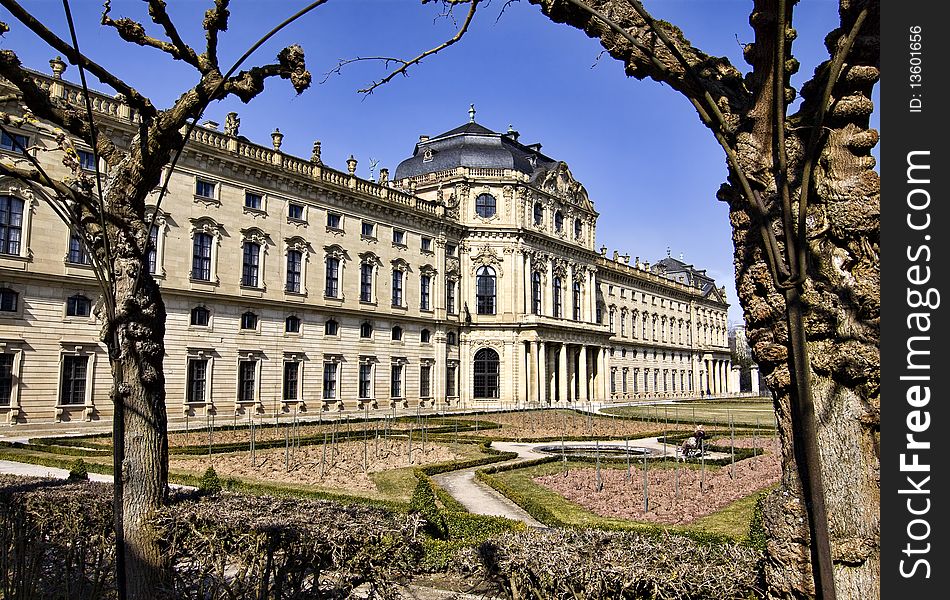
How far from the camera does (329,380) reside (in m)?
38.7

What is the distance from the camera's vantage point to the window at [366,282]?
4181 centimetres

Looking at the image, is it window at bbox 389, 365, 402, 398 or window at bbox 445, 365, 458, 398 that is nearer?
window at bbox 389, 365, 402, 398

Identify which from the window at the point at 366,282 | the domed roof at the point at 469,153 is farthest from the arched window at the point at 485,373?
the domed roof at the point at 469,153

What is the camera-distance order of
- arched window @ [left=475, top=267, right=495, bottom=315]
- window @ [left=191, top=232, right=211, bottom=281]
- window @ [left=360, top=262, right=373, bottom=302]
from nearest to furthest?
1. window @ [left=191, top=232, right=211, bottom=281]
2. window @ [left=360, top=262, right=373, bottom=302]
3. arched window @ [left=475, top=267, right=495, bottom=315]

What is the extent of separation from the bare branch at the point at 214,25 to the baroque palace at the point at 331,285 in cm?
2243

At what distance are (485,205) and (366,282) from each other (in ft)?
43.6

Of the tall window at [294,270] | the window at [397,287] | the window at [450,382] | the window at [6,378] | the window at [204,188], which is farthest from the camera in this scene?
the window at [450,382]

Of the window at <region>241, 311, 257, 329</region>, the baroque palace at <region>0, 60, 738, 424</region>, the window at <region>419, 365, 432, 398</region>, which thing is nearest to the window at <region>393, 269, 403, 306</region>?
the baroque palace at <region>0, 60, 738, 424</region>

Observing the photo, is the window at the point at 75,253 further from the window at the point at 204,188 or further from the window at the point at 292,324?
the window at the point at 292,324

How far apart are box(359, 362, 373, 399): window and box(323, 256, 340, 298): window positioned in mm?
→ 4981

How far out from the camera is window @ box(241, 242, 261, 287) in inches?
1379

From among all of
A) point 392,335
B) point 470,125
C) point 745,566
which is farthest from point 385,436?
point 470,125

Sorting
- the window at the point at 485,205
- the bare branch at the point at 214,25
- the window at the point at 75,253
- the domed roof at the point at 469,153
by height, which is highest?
the domed roof at the point at 469,153

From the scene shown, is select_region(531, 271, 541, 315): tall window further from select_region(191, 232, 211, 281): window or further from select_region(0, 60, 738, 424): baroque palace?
select_region(191, 232, 211, 281): window
